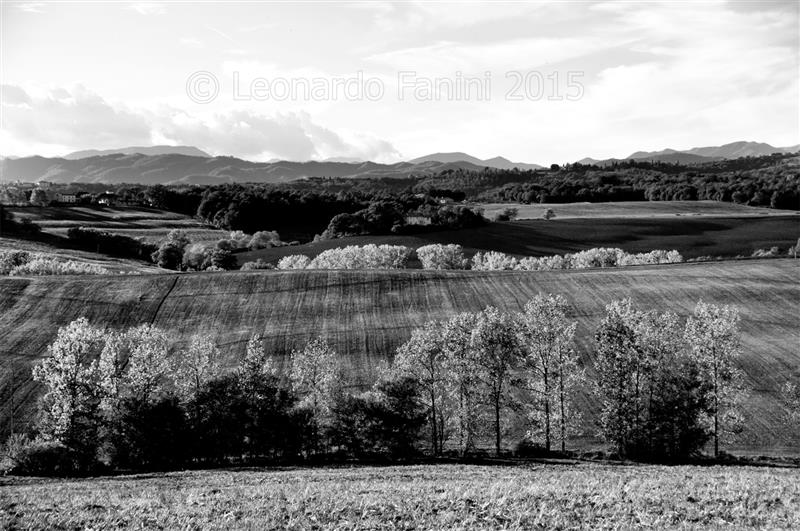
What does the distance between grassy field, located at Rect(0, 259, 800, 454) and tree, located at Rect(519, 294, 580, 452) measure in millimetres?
6341

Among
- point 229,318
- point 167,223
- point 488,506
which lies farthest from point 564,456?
point 167,223

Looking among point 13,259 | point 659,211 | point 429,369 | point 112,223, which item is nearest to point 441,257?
point 13,259

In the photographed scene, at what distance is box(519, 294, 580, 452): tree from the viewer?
52500mm

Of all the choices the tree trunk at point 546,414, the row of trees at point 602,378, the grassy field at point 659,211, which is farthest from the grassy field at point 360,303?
the grassy field at point 659,211

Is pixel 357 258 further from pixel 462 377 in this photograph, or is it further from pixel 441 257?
pixel 462 377

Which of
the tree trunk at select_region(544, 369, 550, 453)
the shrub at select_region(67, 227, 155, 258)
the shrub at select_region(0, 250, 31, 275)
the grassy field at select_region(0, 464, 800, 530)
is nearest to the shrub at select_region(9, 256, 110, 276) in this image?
the shrub at select_region(0, 250, 31, 275)

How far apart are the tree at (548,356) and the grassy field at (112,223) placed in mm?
128519

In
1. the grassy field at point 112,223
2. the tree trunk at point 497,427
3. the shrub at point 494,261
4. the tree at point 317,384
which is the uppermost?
the grassy field at point 112,223

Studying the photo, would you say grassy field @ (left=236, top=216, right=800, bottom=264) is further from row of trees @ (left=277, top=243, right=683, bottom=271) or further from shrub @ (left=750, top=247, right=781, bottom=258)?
row of trees @ (left=277, top=243, right=683, bottom=271)

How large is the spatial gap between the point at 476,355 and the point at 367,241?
98010mm

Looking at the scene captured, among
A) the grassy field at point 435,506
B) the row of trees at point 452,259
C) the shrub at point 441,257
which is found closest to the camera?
the grassy field at point 435,506

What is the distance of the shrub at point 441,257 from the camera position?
133m

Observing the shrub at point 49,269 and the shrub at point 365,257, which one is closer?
the shrub at point 49,269

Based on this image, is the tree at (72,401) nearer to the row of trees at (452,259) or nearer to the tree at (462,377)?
the tree at (462,377)
